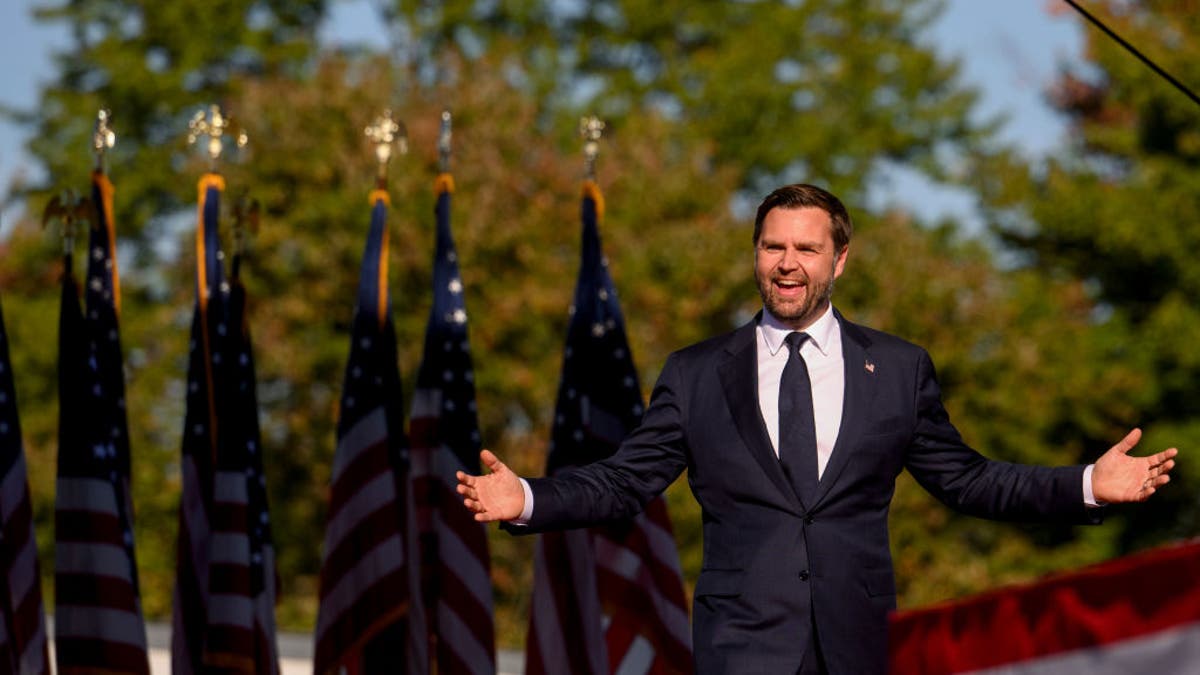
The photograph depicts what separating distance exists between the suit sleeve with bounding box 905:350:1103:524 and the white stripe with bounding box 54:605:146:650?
5333 mm

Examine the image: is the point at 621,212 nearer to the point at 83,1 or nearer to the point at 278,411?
the point at 278,411

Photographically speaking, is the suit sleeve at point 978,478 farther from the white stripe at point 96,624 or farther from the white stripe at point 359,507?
the white stripe at point 359,507

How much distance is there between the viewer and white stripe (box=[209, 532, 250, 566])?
33.1ft

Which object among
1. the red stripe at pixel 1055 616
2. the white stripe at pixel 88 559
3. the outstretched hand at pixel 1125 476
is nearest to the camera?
the red stripe at pixel 1055 616

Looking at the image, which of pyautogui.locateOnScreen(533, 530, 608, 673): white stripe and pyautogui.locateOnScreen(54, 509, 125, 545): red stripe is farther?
pyautogui.locateOnScreen(533, 530, 608, 673): white stripe

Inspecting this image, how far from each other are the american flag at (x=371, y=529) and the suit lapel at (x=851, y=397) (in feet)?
17.7

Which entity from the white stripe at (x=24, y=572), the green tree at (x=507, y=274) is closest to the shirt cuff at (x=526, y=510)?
the white stripe at (x=24, y=572)

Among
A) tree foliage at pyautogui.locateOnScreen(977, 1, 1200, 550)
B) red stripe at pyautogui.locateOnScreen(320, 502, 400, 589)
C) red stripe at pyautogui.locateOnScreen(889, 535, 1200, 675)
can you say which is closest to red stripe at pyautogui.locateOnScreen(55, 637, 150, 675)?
red stripe at pyautogui.locateOnScreen(320, 502, 400, 589)

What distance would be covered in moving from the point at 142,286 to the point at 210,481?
79.1 feet

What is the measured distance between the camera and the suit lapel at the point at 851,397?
202 inches

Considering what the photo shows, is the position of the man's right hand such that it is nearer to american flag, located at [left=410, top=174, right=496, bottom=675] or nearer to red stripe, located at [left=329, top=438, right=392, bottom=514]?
american flag, located at [left=410, top=174, right=496, bottom=675]

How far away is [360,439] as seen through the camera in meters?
10.7

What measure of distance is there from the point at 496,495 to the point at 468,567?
5.52 m

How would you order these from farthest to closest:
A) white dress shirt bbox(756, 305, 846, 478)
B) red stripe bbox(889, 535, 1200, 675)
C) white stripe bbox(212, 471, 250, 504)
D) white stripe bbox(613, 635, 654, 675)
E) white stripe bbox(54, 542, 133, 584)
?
white stripe bbox(613, 635, 654, 675), white stripe bbox(212, 471, 250, 504), white stripe bbox(54, 542, 133, 584), white dress shirt bbox(756, 305, 846, 478), red stripe bbox(889, 535, 1200, 675)
